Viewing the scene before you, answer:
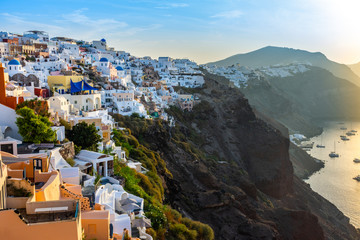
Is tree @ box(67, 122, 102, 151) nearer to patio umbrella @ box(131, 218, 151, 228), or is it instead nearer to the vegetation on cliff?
the vegetation on cliff

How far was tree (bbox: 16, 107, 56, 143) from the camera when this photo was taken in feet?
53.4

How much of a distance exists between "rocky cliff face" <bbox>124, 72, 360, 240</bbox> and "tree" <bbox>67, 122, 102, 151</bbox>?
8479 mm

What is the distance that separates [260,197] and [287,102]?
3398 inches

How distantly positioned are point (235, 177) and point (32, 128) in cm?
2889

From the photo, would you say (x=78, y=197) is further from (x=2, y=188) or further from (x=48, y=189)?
(x=2, y=188)

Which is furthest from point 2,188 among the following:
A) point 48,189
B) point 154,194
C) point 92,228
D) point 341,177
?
point 341,177

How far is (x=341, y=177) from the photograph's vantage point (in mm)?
65125

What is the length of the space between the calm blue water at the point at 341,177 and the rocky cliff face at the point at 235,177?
440cm

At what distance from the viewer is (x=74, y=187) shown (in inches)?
449

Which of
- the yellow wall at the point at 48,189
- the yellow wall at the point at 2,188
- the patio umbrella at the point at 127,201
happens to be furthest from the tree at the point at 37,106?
the yellow wall at the point at 2,188

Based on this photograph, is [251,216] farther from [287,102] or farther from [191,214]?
[287,102]

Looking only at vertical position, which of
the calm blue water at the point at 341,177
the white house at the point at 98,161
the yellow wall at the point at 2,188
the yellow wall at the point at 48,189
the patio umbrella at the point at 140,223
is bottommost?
Answer: the calm blue water at the point at 341,177

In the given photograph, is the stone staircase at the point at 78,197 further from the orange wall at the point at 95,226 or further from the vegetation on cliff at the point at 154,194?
the vegetation on cliff at the point at 154,194

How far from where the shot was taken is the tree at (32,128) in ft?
53.4
